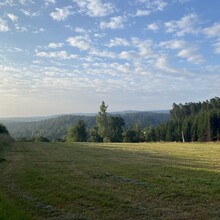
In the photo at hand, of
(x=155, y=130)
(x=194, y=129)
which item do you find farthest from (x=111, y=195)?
(x=155, y=130)

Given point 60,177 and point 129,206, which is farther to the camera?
point 60,177

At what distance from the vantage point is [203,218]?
30.6 ft

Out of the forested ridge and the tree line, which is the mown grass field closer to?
the tree line

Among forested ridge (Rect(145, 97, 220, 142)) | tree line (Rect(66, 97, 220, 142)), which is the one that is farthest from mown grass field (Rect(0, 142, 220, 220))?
forested ridge (Rect(145, 97, 220, 142))

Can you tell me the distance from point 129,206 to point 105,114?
300 ft

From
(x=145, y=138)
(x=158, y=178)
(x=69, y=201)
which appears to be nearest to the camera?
(x=69, y=201)

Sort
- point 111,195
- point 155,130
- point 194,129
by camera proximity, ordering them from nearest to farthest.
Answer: point 111,195, point 194,129, point 155,130

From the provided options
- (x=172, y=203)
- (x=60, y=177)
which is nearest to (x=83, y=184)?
(x=60, y=177)

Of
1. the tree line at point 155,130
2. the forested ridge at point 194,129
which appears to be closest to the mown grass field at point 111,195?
the tree line at point 155,130

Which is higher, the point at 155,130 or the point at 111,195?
the point at 111,195

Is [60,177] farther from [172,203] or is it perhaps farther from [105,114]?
[105,114]

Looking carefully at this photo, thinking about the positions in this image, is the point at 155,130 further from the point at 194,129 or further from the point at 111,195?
the point at 111,195

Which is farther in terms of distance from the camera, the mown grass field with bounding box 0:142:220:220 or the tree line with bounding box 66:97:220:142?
the tree line with bounding box 66:97:220:142

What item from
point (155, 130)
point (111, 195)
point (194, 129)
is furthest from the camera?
point (155, 130)
